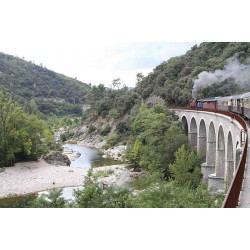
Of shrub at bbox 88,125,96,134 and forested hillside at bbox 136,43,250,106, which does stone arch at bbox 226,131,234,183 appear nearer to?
forested hillside at bbox 136,43,250,106

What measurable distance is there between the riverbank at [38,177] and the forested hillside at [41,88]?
4337cm

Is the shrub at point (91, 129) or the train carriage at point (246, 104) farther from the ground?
the train carriage at point (246, 104)

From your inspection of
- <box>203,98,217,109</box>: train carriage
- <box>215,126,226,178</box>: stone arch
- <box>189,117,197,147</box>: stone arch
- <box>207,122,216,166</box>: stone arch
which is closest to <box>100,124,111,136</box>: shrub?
<box>189,117,197,147</box>: stone arch

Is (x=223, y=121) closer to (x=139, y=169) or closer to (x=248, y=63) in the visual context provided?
(x=139, y=169)

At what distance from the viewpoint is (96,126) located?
57.0 metres

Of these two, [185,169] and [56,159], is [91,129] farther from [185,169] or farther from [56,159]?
[185,169]

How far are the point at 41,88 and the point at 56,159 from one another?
211 feet

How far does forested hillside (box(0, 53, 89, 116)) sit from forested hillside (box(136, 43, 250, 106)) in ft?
103

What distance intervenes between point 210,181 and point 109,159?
16294 mm

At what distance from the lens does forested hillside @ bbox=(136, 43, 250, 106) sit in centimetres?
3844

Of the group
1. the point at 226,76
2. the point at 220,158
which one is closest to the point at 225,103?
the point at 220,158

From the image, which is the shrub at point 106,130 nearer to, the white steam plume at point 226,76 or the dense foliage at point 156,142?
the dense foliage at point 156,142


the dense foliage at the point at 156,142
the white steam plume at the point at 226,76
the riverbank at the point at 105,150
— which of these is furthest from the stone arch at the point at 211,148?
the white steam plume at the point at 226,76

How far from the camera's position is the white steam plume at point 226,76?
36625 mm
